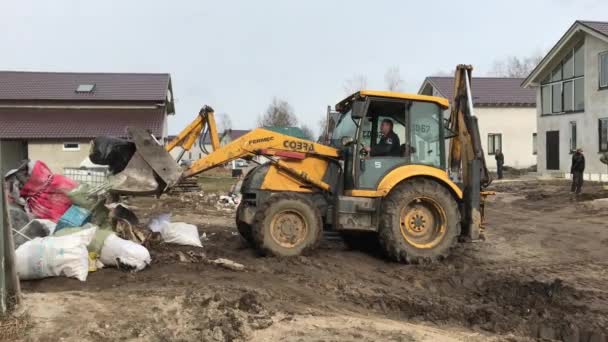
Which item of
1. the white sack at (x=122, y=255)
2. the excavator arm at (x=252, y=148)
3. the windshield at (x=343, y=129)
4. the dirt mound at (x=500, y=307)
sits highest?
the windshield at (x=343, y=129)

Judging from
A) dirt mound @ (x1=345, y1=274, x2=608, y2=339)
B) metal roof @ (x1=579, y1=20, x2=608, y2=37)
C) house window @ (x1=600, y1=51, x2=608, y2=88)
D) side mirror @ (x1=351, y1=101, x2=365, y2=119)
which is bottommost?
dirt mound @ (x1=345, y1=274, x2=608, y2=339)

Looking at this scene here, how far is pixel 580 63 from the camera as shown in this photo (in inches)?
970

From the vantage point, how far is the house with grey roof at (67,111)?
Result: 102ft

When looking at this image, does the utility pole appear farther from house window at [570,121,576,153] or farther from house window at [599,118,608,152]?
house window at [570,121,576,153]

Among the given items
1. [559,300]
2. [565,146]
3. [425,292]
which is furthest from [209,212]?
[565,146]

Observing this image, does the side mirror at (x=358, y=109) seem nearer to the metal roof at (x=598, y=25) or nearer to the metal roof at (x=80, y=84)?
the metal roof at (x=598, y=25)

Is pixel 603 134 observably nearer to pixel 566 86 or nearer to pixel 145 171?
pixel 566 86

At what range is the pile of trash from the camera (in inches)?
236

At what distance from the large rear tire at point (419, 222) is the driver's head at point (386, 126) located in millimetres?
843

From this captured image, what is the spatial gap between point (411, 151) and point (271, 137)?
2.09 metres

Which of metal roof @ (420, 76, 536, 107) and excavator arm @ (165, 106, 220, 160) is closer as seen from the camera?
excavator arm @ (165, 106, 220, 160)

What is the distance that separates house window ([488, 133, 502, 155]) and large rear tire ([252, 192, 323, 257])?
32.0 m

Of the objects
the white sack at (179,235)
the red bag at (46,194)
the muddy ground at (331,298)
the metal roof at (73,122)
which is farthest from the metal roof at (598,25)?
the red bag at (46,194)

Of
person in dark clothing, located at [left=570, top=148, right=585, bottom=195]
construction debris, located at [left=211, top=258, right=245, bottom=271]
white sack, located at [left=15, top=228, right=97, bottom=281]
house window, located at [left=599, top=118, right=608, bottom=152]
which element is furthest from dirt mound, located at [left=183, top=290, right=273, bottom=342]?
house window, located at [left=599, top=118, right=608, bottom=152]
